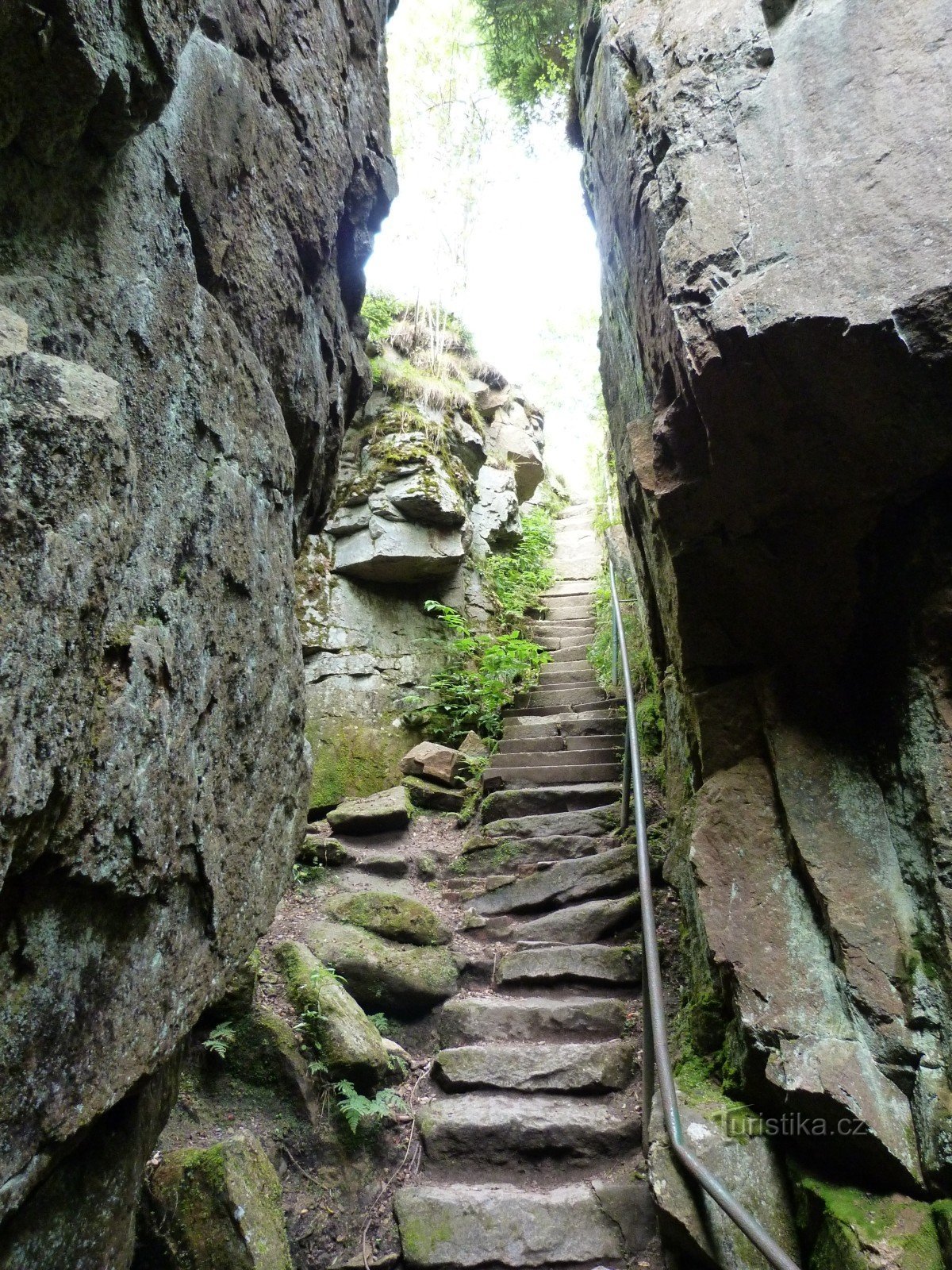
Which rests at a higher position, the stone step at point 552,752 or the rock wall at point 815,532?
the rock wall at point 815,532

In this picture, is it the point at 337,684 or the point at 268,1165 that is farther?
the point at 337,684

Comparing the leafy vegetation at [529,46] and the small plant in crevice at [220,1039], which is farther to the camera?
the leafy vegetation at [529,46]

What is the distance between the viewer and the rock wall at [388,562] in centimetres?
699

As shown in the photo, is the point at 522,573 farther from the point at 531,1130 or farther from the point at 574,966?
the point at 531,1130

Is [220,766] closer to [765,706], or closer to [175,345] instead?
[175,345]

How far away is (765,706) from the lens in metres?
3.02

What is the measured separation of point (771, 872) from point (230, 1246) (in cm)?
215

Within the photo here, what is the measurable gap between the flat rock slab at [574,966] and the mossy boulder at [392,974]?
34cm

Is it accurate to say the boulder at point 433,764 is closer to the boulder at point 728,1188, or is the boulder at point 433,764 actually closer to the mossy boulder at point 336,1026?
the mossy boulder at point 336,1026

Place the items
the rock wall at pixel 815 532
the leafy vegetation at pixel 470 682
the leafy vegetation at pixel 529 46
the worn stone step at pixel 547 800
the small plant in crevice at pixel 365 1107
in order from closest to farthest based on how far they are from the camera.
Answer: the rock wall at pixel 815 532
the small plant in crevice at pixel 365 1107
the worn stone step at pixel 547 800
the leafy vegetation at pixel 529 46
the leafy vegetation at pixel 470 682

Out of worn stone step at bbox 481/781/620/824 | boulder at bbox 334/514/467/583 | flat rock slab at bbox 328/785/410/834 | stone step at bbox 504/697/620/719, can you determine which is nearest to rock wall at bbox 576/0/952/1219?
worn stone step at bbox 481/781/620/824

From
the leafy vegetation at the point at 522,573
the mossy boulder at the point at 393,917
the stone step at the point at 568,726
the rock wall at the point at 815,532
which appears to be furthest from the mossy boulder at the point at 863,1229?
the leafy vegetation at the point at 522,573

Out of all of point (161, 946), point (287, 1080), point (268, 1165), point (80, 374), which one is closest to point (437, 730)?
point (287, 1080)

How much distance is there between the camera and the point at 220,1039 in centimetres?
318
